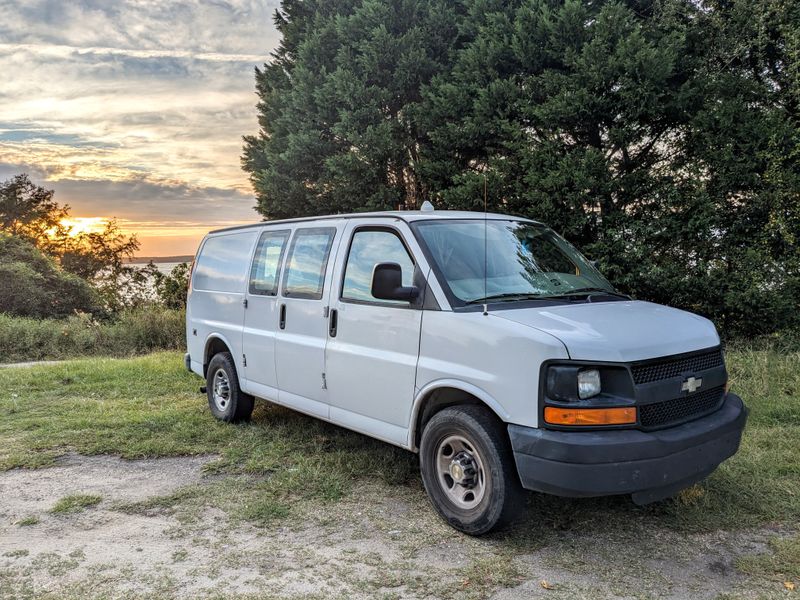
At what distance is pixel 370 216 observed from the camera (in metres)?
5.25

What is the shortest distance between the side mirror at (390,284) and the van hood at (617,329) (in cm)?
66

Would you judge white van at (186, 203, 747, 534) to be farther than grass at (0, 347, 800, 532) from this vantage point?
No

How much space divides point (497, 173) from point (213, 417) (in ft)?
18.7

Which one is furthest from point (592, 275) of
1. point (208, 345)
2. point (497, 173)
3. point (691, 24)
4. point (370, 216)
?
point (691, 24)

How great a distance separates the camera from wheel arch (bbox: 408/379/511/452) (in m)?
3.99

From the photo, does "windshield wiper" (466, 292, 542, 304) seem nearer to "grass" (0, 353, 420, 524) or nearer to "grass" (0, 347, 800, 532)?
"grass" (0, 347, 800, 532)

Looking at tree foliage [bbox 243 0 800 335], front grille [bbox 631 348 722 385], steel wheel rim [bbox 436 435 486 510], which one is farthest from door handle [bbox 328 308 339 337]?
tree foliage [bbox 243 0 800 335]

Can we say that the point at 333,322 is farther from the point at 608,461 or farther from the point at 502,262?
the point at 608,461

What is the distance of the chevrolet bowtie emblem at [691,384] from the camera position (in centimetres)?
404

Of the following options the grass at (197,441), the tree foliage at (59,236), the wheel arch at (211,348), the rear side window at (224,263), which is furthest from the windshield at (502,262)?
the tree foliage at (59,236)

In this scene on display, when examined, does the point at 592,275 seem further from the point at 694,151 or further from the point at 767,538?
the point at 694,151

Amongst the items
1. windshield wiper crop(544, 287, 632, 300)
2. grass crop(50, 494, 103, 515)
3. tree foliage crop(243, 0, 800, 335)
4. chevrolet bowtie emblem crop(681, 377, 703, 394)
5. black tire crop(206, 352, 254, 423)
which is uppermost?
tree foliage crop(243, 0, 800, 335)

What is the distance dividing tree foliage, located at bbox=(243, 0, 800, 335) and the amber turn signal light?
19.0 feet

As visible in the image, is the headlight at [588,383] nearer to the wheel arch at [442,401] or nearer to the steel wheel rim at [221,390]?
the wheel arch at [442,401]
